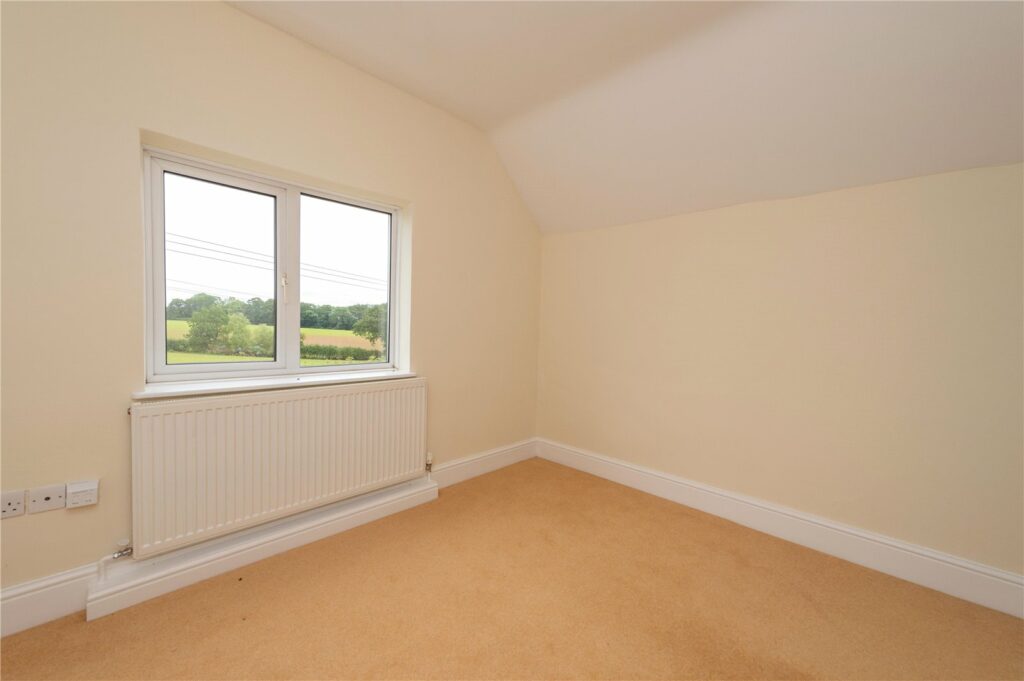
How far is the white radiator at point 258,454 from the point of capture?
1.80m

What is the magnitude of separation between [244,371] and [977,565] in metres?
3.80

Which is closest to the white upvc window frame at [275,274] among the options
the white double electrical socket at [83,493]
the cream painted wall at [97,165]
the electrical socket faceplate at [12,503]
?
the cream painted wall at [97,165]

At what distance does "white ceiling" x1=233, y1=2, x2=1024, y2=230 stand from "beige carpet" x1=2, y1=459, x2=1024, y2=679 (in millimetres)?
2114

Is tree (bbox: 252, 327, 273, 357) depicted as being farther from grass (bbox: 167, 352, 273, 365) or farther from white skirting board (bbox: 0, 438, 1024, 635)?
white skirting board (bbox: 0, 438, 1024, 635)

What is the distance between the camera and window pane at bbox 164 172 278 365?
2039 mm

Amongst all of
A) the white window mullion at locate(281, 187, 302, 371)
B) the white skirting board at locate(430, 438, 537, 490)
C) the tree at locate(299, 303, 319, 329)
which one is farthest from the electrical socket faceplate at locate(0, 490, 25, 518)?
the white skirting board at locate(430, 438, 537, 490)

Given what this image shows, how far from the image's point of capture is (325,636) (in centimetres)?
161

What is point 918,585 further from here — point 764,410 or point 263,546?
point 263,546

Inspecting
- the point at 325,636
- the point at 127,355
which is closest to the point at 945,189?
the point at 325,636

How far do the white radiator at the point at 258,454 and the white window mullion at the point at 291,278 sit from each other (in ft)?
1.09

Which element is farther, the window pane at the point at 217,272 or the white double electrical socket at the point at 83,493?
the window pane at the point at 217,272

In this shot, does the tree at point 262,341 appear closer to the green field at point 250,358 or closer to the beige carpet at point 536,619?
the green field at point 250,358

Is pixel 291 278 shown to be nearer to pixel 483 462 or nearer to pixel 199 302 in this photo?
pixel 199 302

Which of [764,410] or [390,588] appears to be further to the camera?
[764,410]
